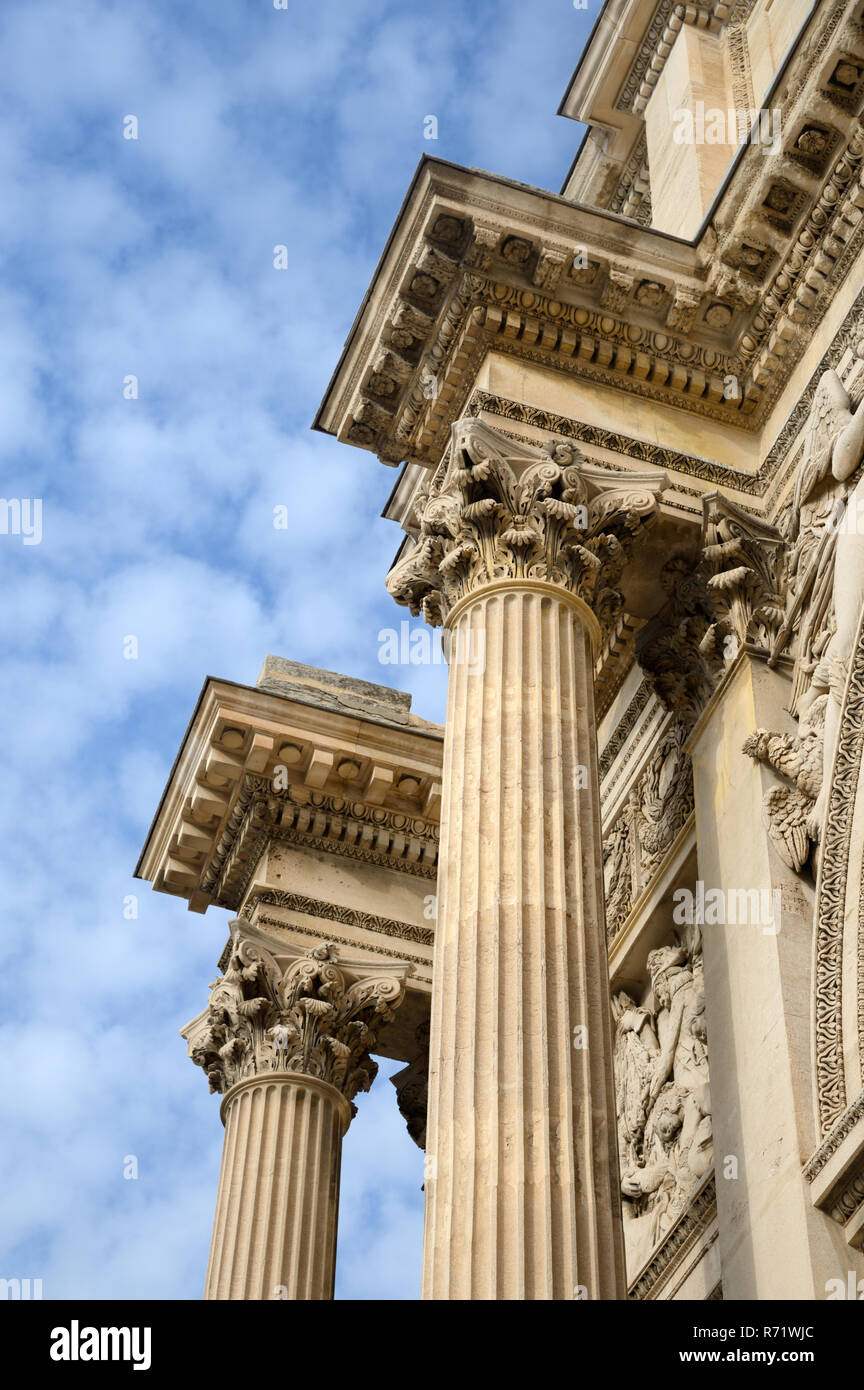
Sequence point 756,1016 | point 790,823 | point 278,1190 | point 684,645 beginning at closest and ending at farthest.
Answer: point 756,1016, point 790,823, point 684,645, point 278,1190

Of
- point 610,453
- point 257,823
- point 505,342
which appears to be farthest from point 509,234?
point 257,823

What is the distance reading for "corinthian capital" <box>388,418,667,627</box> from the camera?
13.4 metres

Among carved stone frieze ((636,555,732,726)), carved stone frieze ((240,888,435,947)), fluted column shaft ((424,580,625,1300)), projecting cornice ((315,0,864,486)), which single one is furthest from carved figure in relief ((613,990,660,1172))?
projecting cornice ((315,0,864,486))

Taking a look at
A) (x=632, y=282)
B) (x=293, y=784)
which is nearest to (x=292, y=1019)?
(x=293, y=784)

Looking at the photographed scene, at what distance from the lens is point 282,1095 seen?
57.6 ft

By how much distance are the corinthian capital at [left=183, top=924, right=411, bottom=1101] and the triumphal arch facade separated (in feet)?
0.13

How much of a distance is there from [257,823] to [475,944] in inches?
356

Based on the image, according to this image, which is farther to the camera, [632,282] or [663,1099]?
[632,282]

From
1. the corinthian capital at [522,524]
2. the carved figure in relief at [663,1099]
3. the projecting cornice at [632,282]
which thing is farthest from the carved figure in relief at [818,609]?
the carved figure in relief at [663,1099]

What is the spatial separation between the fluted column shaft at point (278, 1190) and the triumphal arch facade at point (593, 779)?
34mm

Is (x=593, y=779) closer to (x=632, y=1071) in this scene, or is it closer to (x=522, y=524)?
(x=522, y=524)

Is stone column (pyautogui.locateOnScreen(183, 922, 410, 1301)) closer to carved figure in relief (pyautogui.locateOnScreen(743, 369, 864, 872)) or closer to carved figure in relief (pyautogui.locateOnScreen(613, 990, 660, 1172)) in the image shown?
carved figure in relief (pyautogui.locateOnScreen(613, 990, 660, 1172))

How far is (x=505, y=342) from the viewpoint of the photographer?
15289 mm

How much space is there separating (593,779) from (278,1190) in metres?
6.67
